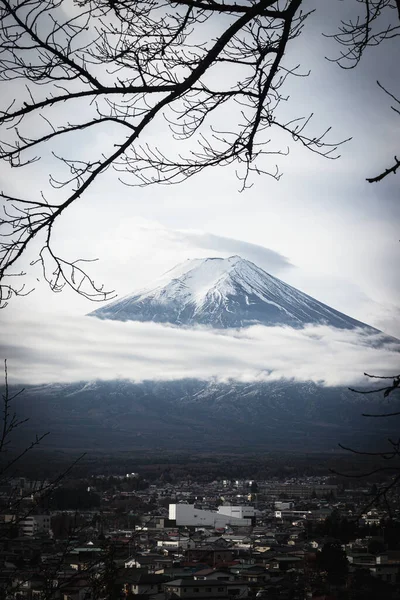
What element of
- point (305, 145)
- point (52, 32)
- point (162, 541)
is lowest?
point (162, 541)

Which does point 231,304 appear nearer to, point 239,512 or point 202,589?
point 239,512

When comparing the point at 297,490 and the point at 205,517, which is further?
the point at 297,490

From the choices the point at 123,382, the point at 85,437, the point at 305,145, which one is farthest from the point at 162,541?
the point at 123,382

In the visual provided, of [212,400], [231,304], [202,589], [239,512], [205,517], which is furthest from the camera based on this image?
Result: [231,304]

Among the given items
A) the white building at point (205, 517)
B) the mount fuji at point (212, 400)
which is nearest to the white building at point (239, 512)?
the white building at point (205, 517)

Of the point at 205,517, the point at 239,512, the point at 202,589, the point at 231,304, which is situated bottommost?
the point at 205,517

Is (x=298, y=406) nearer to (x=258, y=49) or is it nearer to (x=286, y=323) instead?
(x=286, y=323)

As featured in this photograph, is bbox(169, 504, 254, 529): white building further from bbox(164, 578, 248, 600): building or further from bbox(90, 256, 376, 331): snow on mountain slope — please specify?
bbox(90, 256, 376, 331): snow on mountain slope

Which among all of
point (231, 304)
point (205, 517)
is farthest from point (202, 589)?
point (231, 304)
